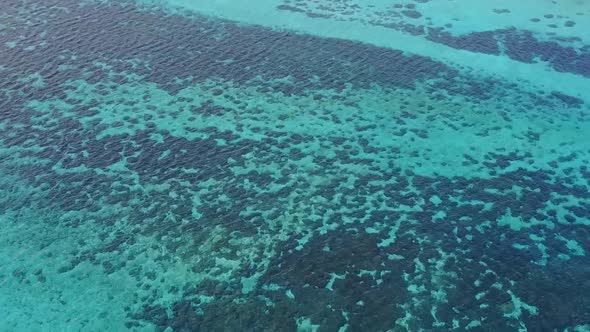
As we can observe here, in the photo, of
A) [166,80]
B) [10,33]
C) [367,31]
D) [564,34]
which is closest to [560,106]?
[564,34]

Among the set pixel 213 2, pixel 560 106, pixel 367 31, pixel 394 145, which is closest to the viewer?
pixel 394 145

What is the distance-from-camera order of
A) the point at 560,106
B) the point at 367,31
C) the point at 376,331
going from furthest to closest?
1. the point at 367,31
2. the point at 560,106
3. the point at 376,331

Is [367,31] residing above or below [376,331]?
above

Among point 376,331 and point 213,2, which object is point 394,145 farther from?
point 213,2

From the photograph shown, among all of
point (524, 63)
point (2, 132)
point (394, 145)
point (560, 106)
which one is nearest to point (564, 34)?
point (524, 63)

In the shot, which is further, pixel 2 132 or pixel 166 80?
pixel 166 80

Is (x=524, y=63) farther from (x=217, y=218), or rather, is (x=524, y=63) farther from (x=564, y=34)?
→ (x=217, y=218)
